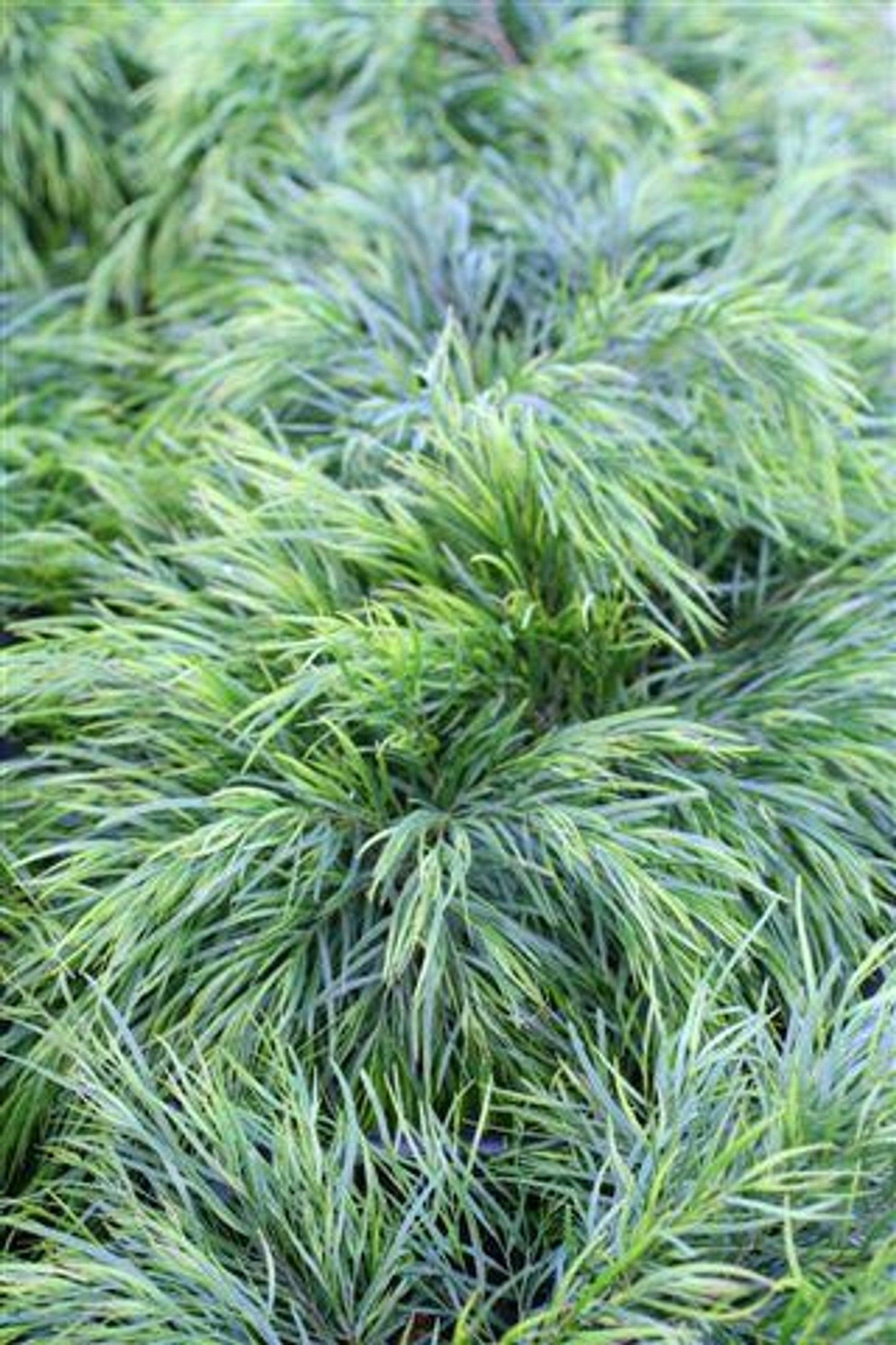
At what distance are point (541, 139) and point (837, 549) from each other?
749 mm

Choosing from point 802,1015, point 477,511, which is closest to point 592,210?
point 477,511

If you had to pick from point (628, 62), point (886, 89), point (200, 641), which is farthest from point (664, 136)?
point (200, 641)

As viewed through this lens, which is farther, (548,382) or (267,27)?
(267,27)

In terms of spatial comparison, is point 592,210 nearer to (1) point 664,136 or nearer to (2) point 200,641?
(1) point 664,136

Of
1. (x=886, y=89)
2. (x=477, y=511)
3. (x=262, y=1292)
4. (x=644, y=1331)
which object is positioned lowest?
(x=262, y=1292)

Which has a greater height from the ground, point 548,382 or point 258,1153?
point 548,382

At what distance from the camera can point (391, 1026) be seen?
1189 millimetres

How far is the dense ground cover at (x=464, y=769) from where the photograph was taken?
1.00 metres

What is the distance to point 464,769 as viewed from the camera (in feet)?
4.22

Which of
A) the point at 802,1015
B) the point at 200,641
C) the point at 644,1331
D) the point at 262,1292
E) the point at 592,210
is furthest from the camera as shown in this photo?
the point at 592,210

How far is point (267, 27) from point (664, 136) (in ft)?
1.67

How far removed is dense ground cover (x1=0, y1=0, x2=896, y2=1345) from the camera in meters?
1.00

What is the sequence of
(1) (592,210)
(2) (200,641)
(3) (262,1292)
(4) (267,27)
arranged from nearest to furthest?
(3) (262,1292)
(2) (200,641)
(1) (592,210)
(4) (267,27)

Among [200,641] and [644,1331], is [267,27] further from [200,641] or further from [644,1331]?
[644,1331]
